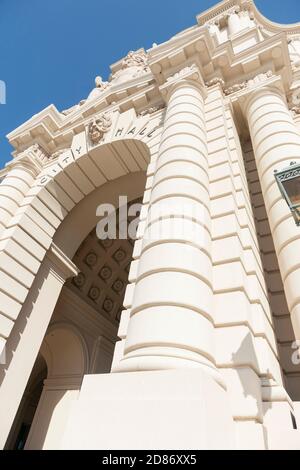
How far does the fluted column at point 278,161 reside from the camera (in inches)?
198

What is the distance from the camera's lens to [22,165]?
42.3ft

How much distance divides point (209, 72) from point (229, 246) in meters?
7.28

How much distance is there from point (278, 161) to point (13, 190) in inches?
368

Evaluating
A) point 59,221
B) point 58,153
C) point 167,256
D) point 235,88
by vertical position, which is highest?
point 58,153

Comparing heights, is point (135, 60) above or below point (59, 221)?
above

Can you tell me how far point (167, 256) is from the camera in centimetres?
477

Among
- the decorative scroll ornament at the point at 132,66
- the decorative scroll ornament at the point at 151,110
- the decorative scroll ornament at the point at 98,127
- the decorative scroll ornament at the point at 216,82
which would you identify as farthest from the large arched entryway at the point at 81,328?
the decorative scroll ornament at the point at 132,66

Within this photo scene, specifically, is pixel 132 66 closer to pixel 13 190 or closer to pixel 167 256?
pixel 13 190

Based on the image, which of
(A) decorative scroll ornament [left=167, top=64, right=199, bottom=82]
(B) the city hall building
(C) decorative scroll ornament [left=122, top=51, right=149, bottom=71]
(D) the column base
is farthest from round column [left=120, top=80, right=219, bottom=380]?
(C) decorative scroll ornament [left=122, top=51, right=149, bottom=71]

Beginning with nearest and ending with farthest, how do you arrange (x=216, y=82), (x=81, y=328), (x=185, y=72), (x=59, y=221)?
(x=185, y=72)
(x=216, y=82)
(x=59, y=221)
(x=81, y=328)

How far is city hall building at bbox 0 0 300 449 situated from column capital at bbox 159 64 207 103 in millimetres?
59

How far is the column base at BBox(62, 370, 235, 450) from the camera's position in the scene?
9.37ft

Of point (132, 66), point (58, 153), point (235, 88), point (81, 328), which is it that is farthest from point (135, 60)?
point (81, 328)

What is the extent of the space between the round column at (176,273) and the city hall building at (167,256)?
0.02 m
